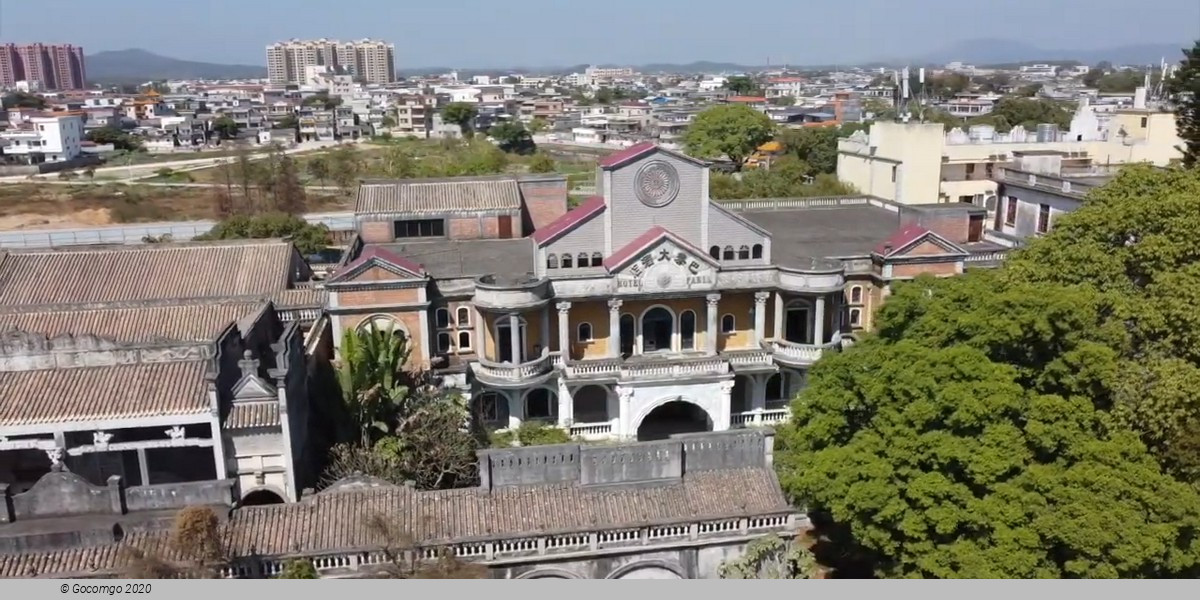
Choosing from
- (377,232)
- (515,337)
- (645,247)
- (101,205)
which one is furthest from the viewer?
(101,205)

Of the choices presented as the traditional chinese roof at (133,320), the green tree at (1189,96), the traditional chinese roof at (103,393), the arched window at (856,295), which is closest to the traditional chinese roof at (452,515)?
the traditional chinese roof at (103,393)

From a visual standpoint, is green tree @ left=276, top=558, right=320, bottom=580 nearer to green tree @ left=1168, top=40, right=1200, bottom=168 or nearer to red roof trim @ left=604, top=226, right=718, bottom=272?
red roof trim @ left=604, top=226, right=718, bottom=272

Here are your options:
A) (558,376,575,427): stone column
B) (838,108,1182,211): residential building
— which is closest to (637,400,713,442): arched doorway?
(558,376,575,427): stone column

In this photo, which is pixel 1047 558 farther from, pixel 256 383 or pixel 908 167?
pixel 908 167

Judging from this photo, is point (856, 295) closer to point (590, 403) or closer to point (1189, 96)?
point (590, 403)

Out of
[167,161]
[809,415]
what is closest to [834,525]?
[809,415]

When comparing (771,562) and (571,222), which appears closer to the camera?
(771,562)

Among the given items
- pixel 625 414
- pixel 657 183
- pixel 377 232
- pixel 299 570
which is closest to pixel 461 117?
pixel 377 232
